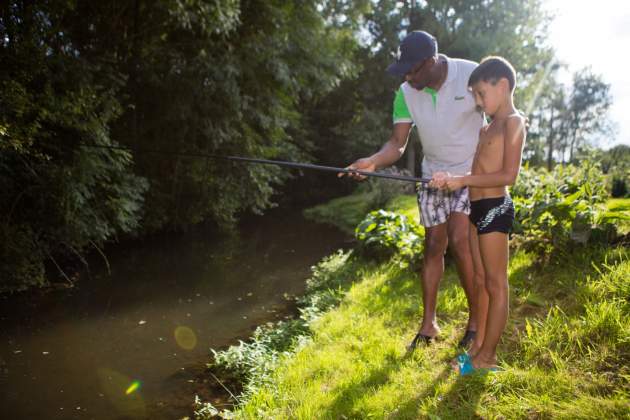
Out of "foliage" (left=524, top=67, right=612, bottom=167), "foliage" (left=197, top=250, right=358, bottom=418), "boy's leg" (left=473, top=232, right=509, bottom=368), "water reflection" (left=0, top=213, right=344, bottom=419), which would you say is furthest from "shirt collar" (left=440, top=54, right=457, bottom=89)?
"foliage" (left=524, top=67, right=612, bottom=167)

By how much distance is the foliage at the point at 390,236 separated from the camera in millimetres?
5684

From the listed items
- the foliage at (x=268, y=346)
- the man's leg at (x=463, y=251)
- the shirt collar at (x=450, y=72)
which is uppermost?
the shirt collar at (x=450, y=72)

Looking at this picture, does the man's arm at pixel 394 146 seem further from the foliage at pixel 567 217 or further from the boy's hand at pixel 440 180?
the foliage at pixel 567 217

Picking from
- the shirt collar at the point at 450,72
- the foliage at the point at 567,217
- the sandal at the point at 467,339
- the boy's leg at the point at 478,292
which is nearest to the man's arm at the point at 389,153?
the shirt collar at the point at 450,72

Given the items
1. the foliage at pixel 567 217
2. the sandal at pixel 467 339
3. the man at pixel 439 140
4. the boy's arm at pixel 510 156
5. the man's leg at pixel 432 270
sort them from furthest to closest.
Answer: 1. the foliage at pixel 567 217
2. the man's leg at pixel 432 270
3. the sandal at pixel 467 339
4. the man at pixel 439 140
5. the boy's arm at pixel 510 156

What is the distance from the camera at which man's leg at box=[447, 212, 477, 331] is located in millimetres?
3020

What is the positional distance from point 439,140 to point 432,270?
97 cm

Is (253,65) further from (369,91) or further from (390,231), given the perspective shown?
(369,91)

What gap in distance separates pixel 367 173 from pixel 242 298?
3908mm

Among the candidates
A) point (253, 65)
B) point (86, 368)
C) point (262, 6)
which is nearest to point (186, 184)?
point (253, 65)

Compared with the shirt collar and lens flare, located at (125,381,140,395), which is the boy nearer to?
the shirt collar

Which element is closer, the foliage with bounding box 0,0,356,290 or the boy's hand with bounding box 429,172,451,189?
the boy's hand with bounding box 429,172,451,189

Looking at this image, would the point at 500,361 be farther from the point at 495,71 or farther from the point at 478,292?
the point at 495,71

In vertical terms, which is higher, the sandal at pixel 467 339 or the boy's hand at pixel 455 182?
the boy's hand at pixel 455 182
